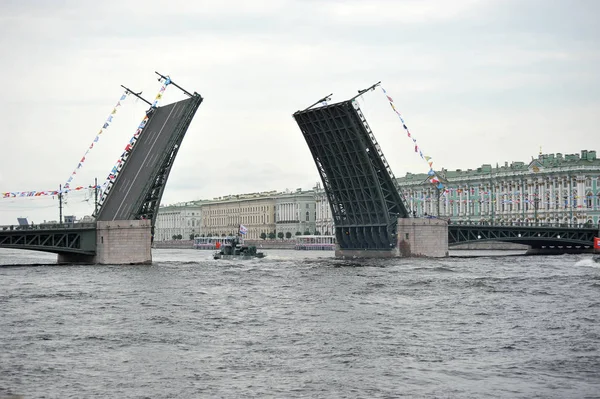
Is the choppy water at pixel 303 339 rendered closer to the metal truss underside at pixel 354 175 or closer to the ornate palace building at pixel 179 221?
the metal truss underside at pixel 354 175

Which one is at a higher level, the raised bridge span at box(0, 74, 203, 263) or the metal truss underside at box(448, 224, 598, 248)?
the raised bridge span at box(0, 74, 203, 263)

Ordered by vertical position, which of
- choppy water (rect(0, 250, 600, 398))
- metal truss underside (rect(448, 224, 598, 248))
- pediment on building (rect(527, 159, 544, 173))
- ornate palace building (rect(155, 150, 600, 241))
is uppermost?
pediment on building (rect(527, 159, 544, 173))

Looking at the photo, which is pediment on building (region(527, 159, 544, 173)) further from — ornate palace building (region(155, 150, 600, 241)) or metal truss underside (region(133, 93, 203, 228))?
metal truss underside (region(133, 93, 203, 228))

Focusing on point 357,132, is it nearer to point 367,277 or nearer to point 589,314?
point 367,277

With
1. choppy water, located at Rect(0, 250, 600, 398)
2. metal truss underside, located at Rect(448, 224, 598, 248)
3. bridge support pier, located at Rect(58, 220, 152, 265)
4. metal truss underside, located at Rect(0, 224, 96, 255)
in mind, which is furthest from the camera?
metal truss underside, located at Rect(448, 224, 598, 248)

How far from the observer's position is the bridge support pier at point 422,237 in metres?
60.4

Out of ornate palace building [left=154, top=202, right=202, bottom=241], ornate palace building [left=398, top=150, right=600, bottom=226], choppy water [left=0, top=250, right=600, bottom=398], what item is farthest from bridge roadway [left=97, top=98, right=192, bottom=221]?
ornate palace building [left=154, top=202, right=202, bottom=241]

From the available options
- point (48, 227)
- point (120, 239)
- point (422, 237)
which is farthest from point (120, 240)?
point (422, 237)

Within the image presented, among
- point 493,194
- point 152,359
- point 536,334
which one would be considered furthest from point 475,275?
point 493,194

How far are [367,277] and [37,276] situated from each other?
13.4m

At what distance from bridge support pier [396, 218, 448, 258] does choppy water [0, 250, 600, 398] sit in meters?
21.5

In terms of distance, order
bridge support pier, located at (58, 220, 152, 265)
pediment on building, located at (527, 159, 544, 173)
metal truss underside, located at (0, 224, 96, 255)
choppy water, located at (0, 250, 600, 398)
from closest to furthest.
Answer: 1. choppy water, located at (0, 250, 600, 398)
2. metal truss underside, located at (0, 224, 96, 255)
3. bridge support pier, located at (58, 220, 152, 265)
4. pediment on building, located at (527, 159, 544, 173)

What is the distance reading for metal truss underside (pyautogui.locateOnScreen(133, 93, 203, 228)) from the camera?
161ft

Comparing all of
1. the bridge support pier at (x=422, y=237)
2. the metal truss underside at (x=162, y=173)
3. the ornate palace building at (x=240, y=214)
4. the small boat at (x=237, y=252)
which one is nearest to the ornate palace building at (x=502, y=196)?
the bridge support pier at (x=422, y=237)
